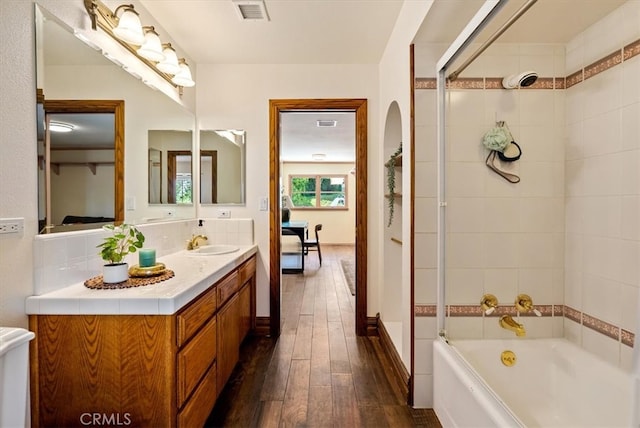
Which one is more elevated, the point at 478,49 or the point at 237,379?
the point at 478,49

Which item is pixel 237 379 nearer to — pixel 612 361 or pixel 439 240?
pixel 439 240

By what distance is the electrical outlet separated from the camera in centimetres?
113

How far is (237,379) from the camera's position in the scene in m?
2.16

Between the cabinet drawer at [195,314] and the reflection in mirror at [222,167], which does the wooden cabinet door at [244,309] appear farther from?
the reflection in mirror at [222,167]

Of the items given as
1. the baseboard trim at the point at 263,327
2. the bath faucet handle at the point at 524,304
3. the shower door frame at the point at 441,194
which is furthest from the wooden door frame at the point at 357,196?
the bath faucet handle at the point at 524,304

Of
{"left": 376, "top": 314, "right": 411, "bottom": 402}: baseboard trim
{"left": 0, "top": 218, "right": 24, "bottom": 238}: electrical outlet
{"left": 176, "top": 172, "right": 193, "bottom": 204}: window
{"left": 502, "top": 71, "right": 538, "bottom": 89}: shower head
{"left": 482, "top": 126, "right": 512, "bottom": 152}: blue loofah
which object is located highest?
{"left": 502, "top": 71, "right": 538, "bottom": 89}: shower head

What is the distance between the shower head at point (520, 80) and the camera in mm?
1896

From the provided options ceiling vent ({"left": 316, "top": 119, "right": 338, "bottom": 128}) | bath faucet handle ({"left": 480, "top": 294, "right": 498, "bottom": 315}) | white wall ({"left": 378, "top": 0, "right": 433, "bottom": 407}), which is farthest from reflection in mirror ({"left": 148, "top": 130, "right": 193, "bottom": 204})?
ceiling vent ({"left": 316, "top": 119, "right": 338, "bottom": 128})

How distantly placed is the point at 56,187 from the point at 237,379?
5.20 ft

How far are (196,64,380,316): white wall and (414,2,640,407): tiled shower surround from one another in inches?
39.6

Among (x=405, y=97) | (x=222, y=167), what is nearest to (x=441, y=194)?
(x=405, y=97)

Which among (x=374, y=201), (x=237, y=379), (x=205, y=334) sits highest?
(x=374, y=201)

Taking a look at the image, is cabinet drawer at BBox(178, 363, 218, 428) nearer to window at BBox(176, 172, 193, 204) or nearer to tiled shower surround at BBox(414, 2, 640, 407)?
tiled shower surround at BBox(414, 2, 640, 407)

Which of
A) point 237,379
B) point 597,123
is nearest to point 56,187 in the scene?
point 237,379
